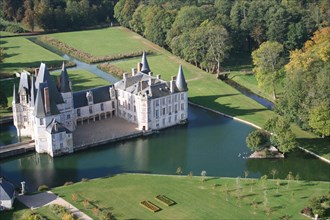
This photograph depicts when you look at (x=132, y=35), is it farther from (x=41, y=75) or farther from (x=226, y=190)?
(x=226, y=190)

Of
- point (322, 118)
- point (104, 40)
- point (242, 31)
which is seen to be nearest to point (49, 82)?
point (322, 118)

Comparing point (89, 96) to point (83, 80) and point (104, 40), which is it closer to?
point (83, 80)

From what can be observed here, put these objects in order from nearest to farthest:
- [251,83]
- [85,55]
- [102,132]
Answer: [102,132]
[251,83]
[85,55]

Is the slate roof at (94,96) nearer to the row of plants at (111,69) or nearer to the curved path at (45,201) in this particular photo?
the curved path at (45,201)

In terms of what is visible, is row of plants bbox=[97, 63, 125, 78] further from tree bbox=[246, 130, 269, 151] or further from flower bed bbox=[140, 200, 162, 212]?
flower bed bbox=[140, 200, 162, 212]

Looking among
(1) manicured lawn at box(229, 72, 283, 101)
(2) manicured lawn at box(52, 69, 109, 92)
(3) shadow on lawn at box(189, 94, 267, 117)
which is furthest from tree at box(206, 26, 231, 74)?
(2) manicured lawn at box(52, 69, 109, 92)
